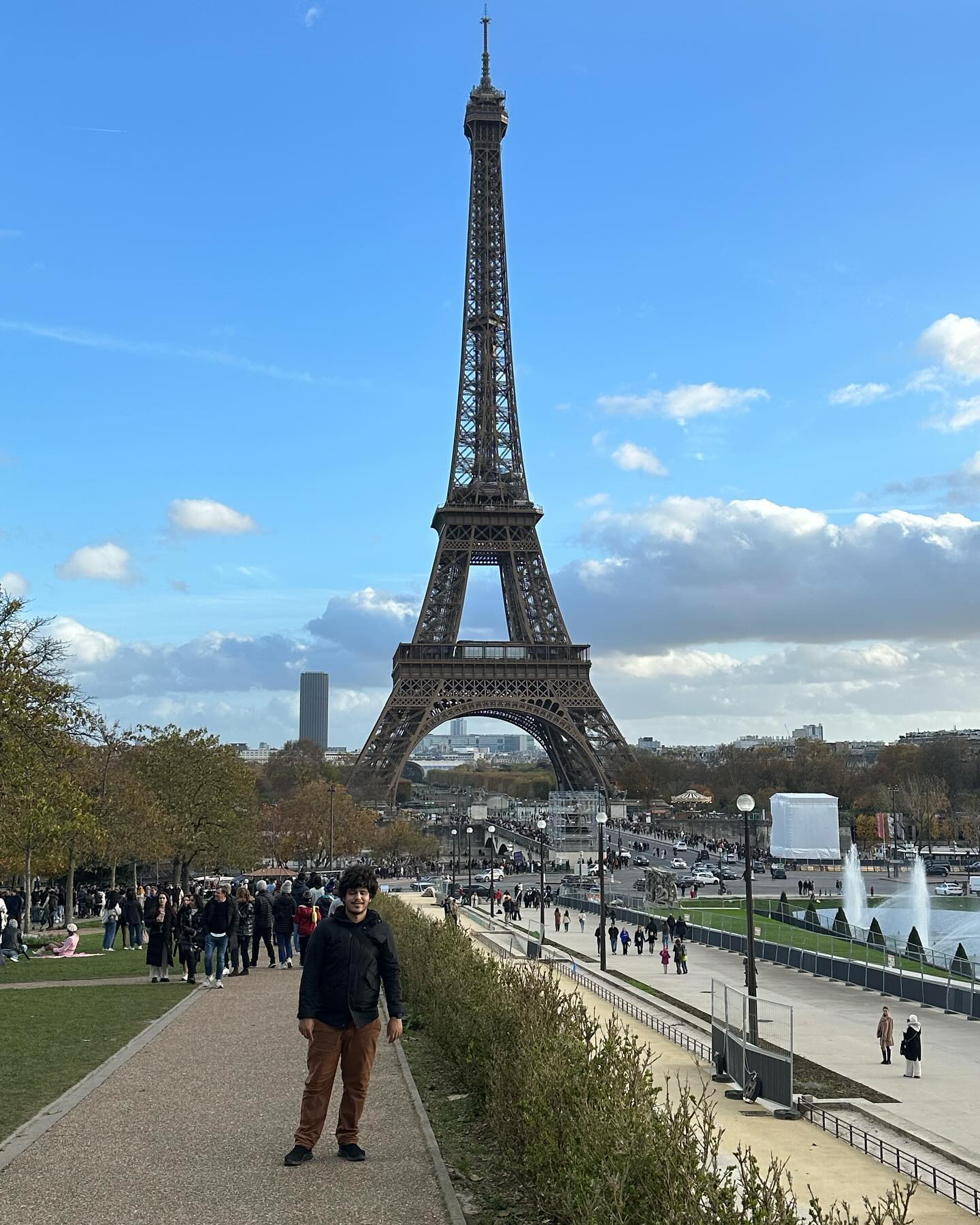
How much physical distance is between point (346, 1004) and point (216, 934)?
1201 cm

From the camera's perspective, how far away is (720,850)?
112000mm

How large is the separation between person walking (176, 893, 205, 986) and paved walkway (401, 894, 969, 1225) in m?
8.53

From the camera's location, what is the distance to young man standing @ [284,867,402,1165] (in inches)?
332

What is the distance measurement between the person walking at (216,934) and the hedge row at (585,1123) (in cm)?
564

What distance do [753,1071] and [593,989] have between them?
A: 12.4 meters

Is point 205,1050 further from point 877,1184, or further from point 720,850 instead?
point 720,850

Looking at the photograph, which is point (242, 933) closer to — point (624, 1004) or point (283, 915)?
point (283, 915)

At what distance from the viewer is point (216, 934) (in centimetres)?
1969

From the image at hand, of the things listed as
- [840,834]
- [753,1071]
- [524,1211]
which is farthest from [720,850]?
[524,1211]

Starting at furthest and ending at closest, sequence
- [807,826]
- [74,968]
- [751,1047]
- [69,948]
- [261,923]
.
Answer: [807,826]
[69,948]
[74,968]
[261,923]
[751,1047]

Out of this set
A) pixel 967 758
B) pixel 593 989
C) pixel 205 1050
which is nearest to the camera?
pixel 205 1050

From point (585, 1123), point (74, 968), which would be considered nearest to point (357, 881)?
point (585, 1123)

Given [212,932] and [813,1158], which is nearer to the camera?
[813,1158]

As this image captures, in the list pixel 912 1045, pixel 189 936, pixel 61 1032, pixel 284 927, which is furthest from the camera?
pixel 284 927
